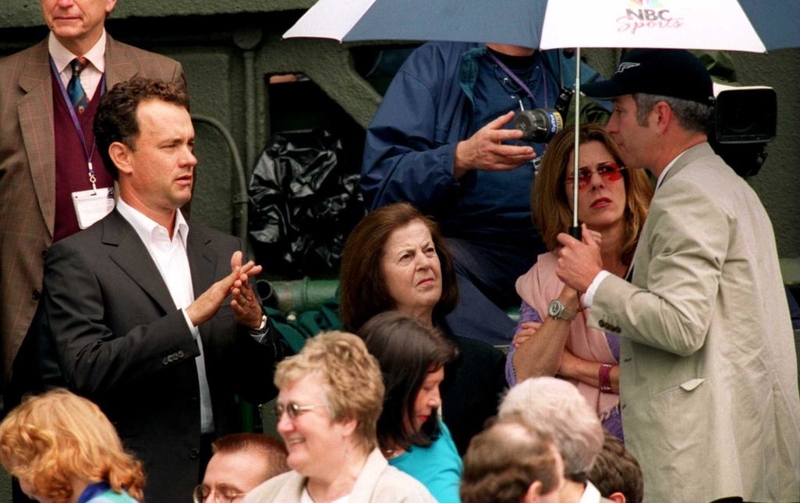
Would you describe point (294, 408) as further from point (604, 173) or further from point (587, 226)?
point (604, 173)

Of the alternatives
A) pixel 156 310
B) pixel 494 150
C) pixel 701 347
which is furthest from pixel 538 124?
pixel 156 310

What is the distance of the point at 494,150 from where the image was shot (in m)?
5.72

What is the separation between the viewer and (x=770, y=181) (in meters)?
7.96

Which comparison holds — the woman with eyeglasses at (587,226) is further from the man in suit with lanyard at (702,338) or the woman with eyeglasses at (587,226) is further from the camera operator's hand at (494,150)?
the man in suit with lanyard at (702,338)

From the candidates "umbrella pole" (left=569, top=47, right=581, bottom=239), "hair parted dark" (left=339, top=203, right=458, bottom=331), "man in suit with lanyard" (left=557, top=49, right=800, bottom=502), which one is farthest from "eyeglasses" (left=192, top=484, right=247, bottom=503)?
"umbrella pole" (left=569, top=47, right=581, bottom=239)

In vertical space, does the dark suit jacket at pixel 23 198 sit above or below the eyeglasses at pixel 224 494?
above

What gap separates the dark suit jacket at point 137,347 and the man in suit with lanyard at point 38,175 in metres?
0.48

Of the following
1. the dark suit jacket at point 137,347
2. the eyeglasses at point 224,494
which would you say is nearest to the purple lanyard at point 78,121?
the dark suit jacket at point 137,347

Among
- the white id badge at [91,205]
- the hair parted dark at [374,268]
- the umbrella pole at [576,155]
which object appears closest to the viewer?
the umbrella pole at [576,155]

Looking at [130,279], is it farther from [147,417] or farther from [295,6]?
[295,6]

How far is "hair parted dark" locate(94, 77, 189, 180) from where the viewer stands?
18.0 ft

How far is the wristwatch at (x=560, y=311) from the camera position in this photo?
5547 mm

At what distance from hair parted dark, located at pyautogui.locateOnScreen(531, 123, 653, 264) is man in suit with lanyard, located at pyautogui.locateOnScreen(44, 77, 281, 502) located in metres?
1.05

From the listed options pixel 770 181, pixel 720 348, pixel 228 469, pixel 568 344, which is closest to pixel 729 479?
pixel 720 348
